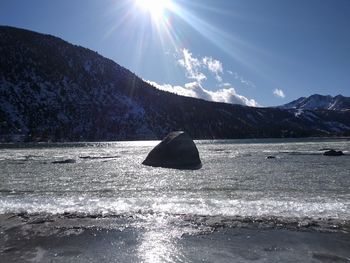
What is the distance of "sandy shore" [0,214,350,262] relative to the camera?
35.2ft

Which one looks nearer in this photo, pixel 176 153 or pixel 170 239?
pixel 170 239

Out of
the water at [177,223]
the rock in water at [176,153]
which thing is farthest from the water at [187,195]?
the rock in water at [176,153]

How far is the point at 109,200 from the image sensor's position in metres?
→ 20.7

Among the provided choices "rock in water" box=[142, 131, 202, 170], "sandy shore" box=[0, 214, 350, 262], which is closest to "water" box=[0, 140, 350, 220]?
"sandy shore" box=[0, 214, 350, 262]

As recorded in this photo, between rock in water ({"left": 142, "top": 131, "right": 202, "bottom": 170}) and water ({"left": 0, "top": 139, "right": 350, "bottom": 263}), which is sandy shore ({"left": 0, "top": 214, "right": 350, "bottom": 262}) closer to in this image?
water ({"left": 0, "top": 139, "right": 350, "bottom": 263})

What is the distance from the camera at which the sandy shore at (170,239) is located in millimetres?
10719

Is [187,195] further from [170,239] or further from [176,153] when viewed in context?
[176,153]

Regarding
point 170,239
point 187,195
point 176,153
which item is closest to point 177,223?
point 170,239

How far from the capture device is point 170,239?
12297 millimetres

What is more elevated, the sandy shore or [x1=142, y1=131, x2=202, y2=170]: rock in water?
[x1=142, y1=131, x2=202, y2=170]: rock in water

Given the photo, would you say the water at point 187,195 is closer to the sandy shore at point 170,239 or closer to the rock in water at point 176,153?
Result: the sandy shore at point 170,239

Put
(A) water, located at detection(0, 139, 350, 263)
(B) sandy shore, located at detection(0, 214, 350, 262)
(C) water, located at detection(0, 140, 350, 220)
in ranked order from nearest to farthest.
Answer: (B) sandy shore, located at detection(0, 214, 350, 262)
(A) water, located at detection(0, 139, 350, 263)
(C) water, located at detection(0, 140, 350, 220)

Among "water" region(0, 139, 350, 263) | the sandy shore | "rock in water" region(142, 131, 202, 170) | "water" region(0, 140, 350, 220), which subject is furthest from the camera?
"rock in water" region(142, 131, 202, 170)

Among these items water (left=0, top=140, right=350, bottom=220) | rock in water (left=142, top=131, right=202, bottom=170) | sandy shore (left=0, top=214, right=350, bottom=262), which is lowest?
sandy shore (left=0, top=214, right=350, bottom=262)
